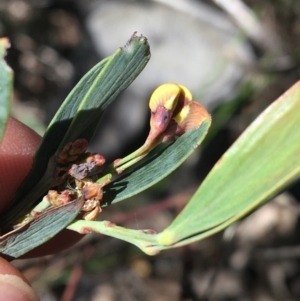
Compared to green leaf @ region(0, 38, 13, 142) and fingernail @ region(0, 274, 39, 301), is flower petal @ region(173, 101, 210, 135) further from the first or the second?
fingernail @ region(0, 274, 39, 301)

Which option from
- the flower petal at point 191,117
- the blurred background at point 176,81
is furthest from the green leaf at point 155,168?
the blurred background at point 176,81

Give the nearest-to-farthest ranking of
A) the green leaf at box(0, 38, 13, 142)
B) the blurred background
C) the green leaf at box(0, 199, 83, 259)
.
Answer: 1. the green leaf at box(0, 38, 13, 142)
2. the green leaf at box(0, 199, 83, 259)
3. the blurred background

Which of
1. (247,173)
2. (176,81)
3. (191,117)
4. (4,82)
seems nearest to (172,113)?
(191,117)

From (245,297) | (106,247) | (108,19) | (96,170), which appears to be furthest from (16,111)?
(96,170)

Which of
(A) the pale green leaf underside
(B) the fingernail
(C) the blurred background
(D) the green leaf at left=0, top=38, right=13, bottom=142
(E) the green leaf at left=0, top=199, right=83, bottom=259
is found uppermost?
(D) the green leaf at left=0, top=38, right=13, bottom=142

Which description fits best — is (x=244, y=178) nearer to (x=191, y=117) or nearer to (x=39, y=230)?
(x=191, y=117)

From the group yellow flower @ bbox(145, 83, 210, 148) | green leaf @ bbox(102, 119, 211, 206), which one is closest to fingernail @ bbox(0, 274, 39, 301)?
green leaf @ bbox(102, 119, 211, 206)

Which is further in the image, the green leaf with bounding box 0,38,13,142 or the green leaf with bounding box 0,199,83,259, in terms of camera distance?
the green leaf with bounding box 0,199,83,259

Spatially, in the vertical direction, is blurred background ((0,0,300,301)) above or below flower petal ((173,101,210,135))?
below
